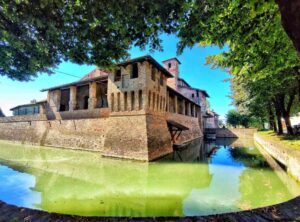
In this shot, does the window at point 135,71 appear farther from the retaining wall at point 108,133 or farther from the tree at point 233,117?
the tree at point 233,117

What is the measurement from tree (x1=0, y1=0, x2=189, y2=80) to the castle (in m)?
7.48

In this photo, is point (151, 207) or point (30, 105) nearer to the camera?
point (151, 207)

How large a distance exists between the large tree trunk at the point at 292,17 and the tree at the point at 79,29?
7.15 ft

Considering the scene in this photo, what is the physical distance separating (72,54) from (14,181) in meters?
6.86

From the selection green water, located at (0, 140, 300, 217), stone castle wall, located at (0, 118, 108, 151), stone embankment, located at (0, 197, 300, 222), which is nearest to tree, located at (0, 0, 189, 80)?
stone embankment, located at (0, 197, 300, 222)

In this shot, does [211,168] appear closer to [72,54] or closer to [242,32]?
[242,32]

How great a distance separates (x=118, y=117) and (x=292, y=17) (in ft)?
41.3

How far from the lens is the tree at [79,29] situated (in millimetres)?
3639

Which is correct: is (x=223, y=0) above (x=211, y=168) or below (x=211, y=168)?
above

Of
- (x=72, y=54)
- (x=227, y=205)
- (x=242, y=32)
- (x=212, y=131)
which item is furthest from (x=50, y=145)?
(x=212, y=131)

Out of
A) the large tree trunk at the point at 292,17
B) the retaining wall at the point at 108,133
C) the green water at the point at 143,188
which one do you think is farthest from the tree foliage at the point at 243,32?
the retaining wall at the point at 108,133

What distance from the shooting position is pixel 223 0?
355cm

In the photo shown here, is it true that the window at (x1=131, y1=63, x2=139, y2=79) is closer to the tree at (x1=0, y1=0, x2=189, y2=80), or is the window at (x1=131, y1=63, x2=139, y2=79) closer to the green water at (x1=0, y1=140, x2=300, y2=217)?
the green water at (x1=0, y1=140, x2=300, y2=217)

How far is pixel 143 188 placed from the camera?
679 cm
